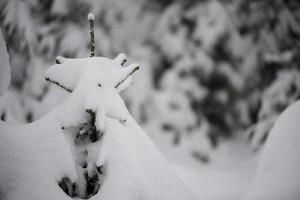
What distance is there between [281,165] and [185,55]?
4206 mm

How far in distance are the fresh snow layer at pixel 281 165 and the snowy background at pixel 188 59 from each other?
344 cm

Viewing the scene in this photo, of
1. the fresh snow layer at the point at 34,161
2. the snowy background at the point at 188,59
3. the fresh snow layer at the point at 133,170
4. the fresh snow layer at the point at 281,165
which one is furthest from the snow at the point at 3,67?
the snowy background at the point at 188,59

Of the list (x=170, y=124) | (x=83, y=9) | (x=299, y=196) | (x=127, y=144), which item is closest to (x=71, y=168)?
(x=127, y=144)

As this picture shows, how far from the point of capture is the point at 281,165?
2697mm

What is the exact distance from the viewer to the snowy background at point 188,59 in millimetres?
6426

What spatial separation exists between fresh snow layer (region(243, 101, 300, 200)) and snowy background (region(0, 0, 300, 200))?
344cm

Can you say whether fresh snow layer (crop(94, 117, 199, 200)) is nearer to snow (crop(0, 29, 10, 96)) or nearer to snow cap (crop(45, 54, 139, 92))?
snow cap (crop(45, 54, 139, 92))

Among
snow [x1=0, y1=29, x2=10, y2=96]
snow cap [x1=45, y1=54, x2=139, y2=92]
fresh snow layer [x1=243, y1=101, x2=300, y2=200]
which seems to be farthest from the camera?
fresh snow layer [x1=243, y1=101, x2=300, y2=200]

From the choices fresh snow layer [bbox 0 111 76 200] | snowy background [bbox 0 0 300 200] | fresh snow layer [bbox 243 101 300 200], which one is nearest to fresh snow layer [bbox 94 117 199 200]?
fresh snow layer [bbox 0 111 76 200]

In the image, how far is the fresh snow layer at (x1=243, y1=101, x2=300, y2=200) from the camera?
100 inches

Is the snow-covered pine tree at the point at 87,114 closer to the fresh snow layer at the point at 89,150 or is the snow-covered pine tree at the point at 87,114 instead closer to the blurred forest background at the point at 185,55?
the fresh snow layer at the point at 89,150

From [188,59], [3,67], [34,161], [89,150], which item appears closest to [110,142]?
[89,150]

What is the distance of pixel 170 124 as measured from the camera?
21.6 feet

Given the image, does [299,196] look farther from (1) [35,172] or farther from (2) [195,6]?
(2) [195,6]
